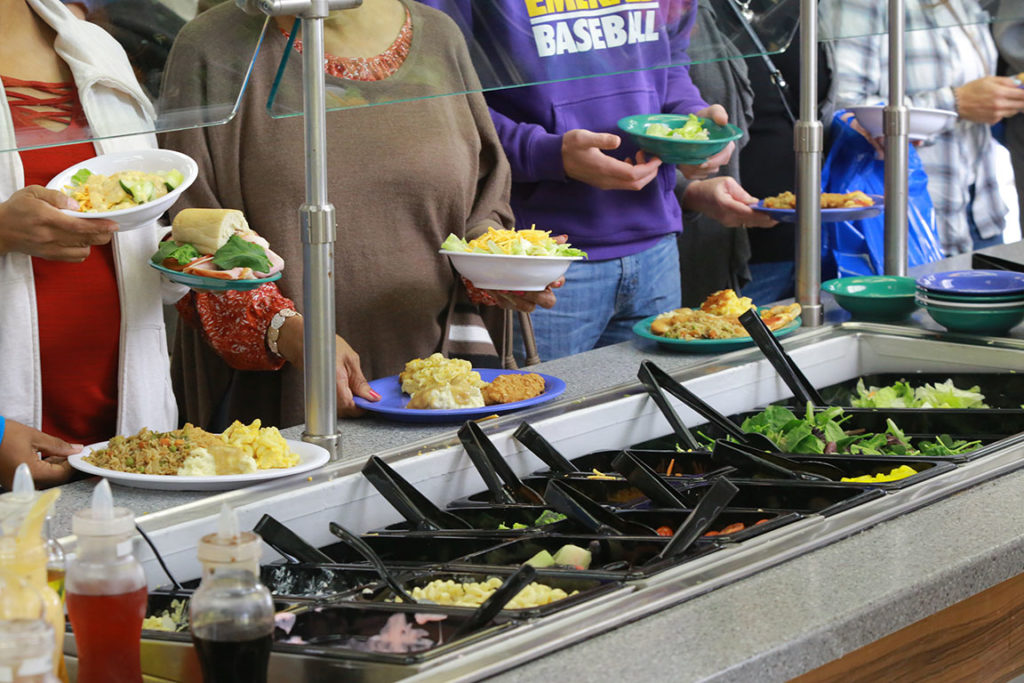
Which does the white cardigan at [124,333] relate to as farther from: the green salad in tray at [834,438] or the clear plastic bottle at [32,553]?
the green salad in tray at [834,438]

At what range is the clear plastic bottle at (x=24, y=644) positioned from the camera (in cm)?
72

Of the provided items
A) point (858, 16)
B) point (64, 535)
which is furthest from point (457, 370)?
point (858, 16)

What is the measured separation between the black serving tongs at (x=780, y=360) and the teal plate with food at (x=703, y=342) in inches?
3.2

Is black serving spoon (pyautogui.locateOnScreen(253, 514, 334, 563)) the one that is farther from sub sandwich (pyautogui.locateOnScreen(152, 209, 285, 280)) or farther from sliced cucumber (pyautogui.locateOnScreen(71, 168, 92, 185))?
sliced cucumber (pyautogui.locateOnScreen(71, 168, 92, 185))

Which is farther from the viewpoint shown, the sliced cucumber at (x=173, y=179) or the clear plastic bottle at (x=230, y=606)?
the sliced cucumber at (x=173, y=179)

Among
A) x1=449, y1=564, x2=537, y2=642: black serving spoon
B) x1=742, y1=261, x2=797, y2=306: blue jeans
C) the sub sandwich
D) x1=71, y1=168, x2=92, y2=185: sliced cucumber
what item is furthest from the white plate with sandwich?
x1=742, y1=261, x2=797, y2=306: blue jeans

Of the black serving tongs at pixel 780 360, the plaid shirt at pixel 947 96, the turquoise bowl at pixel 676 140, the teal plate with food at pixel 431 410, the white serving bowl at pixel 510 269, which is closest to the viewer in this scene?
the teal plate with food at pixel 431 410

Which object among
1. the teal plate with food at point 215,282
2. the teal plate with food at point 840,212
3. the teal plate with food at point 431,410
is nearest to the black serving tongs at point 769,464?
the teal plate with food at point 431,410

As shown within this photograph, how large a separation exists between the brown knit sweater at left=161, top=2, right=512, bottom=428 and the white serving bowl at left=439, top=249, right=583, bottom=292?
0.38 m

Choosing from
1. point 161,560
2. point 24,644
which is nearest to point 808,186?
point 161,560

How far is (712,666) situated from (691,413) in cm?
89

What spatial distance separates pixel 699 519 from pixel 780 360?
0.79 m

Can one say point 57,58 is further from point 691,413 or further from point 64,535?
point 691,413

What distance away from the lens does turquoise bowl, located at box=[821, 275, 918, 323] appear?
2.21 m
